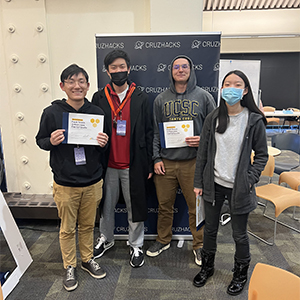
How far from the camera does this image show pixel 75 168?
6.40 feet

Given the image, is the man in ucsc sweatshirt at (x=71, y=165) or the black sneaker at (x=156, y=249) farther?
the black sneaker at (x=156, y=249)

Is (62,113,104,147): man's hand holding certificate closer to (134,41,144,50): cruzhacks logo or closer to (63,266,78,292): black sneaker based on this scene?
(134,41,144,50): cruzhacks logo

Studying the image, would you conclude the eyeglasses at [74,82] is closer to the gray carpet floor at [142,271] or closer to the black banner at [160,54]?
the black banner at [160,54]

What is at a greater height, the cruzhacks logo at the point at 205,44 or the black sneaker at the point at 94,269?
the cruzhacks logo at the point at 205,44

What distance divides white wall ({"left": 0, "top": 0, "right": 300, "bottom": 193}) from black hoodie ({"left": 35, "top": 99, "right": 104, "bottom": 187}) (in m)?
1.38

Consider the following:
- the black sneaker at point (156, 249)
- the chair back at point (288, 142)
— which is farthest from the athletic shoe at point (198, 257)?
the chair back at point (288, 142)

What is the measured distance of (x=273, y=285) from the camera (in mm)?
1131

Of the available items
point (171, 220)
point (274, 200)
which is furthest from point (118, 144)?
point (274, 200)

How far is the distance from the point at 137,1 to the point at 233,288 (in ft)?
10.3

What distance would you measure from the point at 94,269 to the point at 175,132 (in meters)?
1.47

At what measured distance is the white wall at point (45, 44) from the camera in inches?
112

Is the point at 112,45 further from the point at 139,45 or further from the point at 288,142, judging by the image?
the point at 288,142

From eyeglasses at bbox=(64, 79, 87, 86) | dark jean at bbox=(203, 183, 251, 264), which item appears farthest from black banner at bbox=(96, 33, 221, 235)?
dark jean at bbox=(203, 183, 251, 264)

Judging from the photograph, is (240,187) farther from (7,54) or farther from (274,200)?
(7,54)
